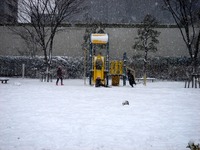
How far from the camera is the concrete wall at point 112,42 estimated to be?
33438 millimetres

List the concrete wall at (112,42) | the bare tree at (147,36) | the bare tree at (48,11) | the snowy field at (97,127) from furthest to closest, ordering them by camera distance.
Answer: the concrete wall at (112,42), the bare tree at (147,36), the bare tree at (48,11), the snowy field at (97,127)

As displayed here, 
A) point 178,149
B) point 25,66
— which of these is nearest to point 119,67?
point 25,66

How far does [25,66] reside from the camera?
28750 mm

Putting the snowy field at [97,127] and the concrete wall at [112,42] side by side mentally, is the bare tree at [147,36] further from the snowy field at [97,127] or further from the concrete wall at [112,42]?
the snowy field at [97,127]

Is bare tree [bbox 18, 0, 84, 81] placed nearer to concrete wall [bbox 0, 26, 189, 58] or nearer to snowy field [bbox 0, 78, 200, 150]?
concrete wall [bbox 0, 26, 189, 58]

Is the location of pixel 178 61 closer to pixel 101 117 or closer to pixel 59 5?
pixel 59 5

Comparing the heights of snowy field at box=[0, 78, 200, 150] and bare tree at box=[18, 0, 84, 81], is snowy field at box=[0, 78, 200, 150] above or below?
below

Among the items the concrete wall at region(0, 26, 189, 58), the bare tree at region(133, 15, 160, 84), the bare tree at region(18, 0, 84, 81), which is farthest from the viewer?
the concrete wall at region(0, 26, 189, 58)

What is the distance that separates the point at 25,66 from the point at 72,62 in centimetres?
431

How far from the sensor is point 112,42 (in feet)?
111

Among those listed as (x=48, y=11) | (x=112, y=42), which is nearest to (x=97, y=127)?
(x=48, y=11)

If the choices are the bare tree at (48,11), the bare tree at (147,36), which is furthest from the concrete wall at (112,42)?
the bare tree at (48,11)

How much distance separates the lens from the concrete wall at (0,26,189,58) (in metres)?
33.4

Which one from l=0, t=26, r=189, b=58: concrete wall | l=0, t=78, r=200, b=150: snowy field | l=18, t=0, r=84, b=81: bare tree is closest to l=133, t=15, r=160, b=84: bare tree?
l=0, t=26, r=189, b=58: concrete wall
